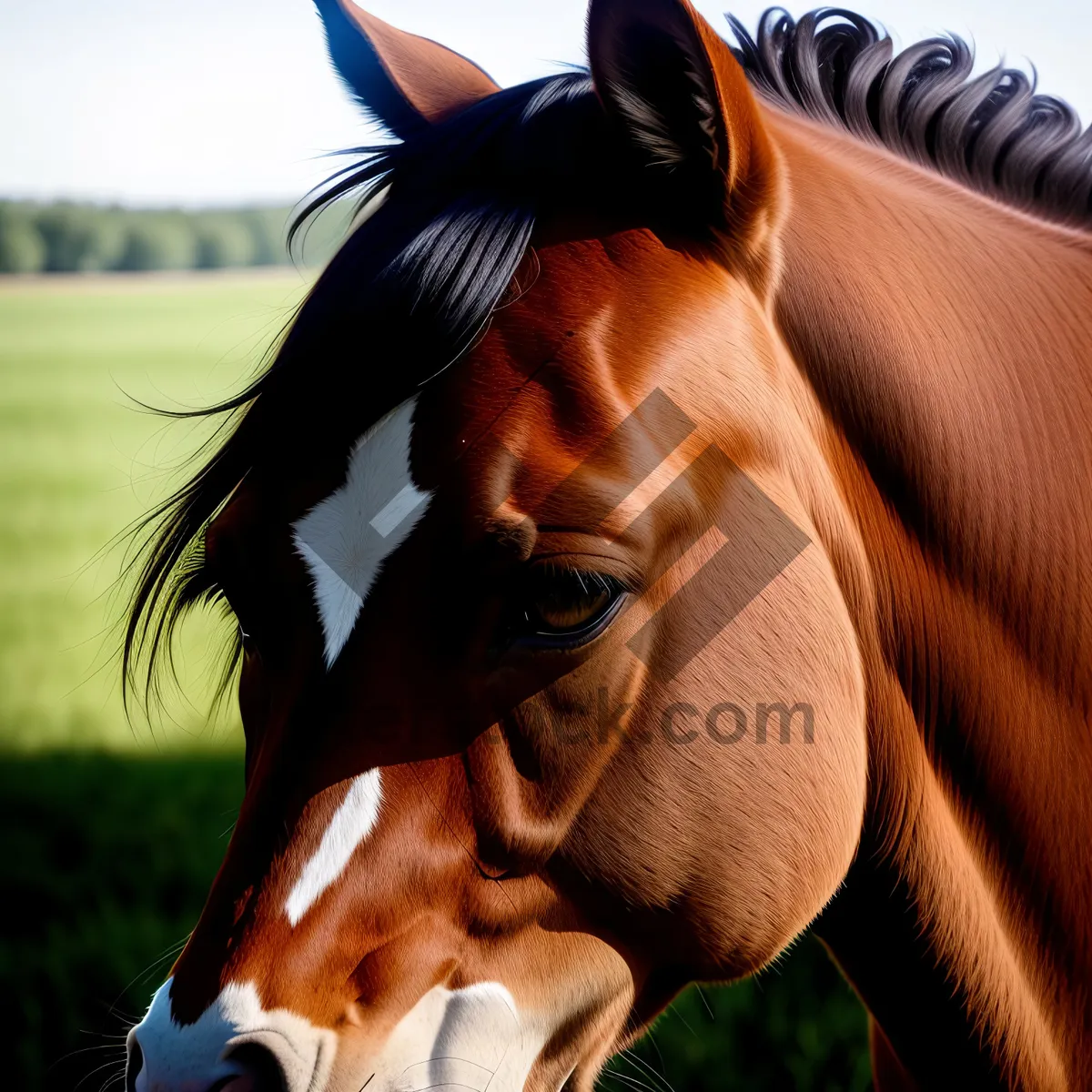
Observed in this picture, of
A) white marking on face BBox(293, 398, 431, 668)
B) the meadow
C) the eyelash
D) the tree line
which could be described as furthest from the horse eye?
the tree line

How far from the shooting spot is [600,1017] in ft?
3.70

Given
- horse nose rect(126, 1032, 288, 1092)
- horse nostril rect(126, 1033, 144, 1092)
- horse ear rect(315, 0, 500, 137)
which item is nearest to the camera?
horse nose rect(126, 1032, 288, 1092)

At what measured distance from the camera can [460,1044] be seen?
1017mm

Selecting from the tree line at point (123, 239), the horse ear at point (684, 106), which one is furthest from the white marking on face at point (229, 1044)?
the tree line at point (123, 239)

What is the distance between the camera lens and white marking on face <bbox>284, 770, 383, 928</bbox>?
980 millimetres

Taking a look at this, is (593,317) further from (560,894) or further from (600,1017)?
(600,1017)

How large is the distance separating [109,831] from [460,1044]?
11.6ft

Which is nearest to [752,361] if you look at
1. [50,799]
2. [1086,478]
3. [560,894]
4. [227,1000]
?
[1086,478]

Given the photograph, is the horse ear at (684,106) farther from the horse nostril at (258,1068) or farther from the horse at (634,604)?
the horse nostril at (258,1068)

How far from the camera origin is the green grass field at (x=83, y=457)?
534cm

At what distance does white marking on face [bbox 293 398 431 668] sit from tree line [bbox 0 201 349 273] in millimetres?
7689

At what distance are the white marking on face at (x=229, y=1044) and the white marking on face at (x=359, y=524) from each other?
0.33 metres

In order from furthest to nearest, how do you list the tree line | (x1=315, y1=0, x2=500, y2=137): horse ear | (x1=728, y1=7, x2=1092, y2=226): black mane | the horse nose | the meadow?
the tree line, the meadow, (x1=728, y1=7, x2=1092, y2=226): black mane, (x1=315, y1=0, x2=500, y2=137): horse ear, the horse nose

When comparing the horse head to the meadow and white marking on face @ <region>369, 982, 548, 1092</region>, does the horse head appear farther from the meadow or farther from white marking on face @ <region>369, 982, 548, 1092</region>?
the meadow
